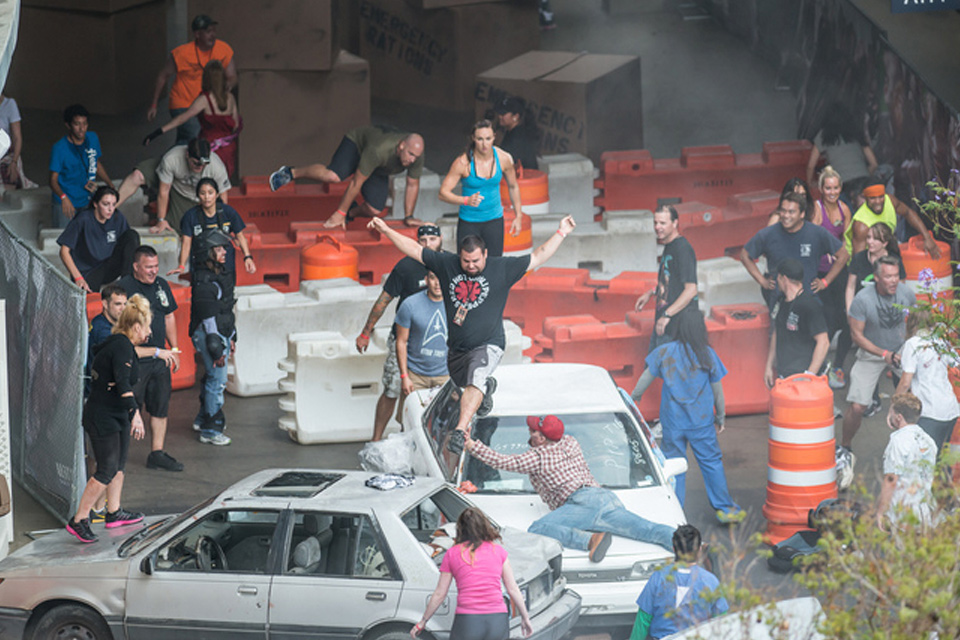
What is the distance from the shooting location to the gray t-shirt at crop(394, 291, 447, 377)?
12156 millimetres

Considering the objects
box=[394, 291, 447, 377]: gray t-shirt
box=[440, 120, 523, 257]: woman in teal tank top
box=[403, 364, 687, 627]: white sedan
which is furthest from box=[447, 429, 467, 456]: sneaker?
box=[440, 120, 523, 257]: woman in teal tank top

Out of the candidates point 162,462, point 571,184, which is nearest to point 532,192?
point 571,184

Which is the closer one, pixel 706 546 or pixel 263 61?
pixel 706 546

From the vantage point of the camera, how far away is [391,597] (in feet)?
27.9

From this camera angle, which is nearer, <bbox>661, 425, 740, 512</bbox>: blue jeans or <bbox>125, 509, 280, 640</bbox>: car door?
<bbox>125, 509, 280, 640</bbox>: car door

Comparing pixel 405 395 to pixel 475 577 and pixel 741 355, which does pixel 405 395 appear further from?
pixel 475 577

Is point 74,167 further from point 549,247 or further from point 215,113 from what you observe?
point 549,247

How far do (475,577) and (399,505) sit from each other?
2.82 ft

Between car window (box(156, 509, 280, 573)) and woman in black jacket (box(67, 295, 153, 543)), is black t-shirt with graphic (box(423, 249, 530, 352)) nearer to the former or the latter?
woman in black jacket (box(67, 295, 153, 543))

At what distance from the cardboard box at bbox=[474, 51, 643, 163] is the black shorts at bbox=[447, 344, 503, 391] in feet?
33.5

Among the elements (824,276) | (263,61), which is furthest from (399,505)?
(263,61)

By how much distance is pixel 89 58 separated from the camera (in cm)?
2361

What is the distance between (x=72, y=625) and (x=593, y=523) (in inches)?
129

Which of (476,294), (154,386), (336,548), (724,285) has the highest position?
(476,294)
